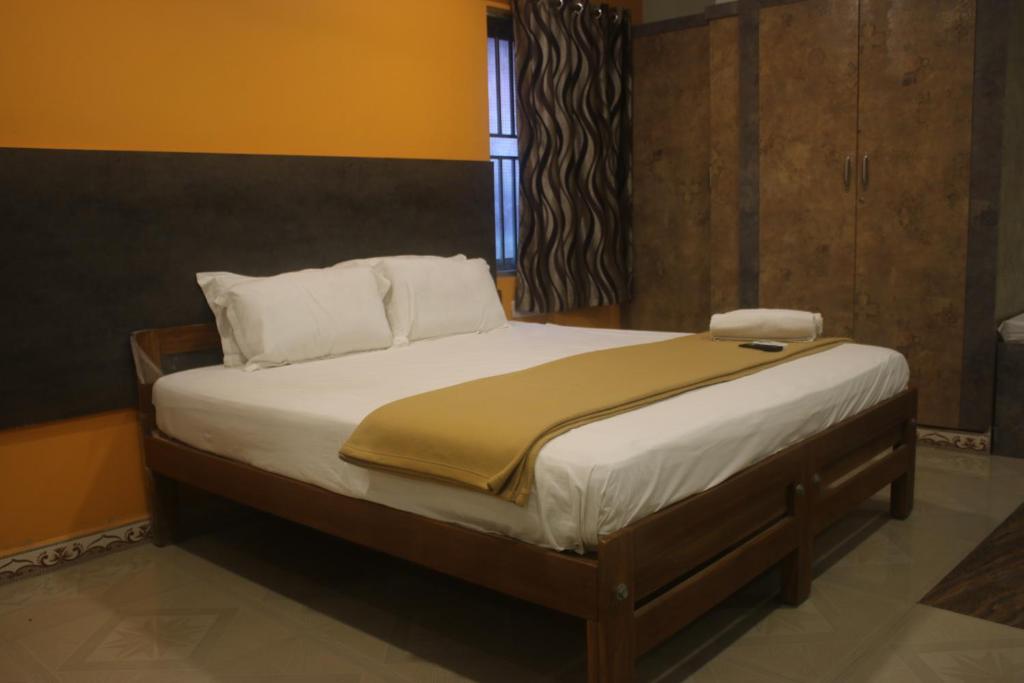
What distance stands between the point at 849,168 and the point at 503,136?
1.73 metres

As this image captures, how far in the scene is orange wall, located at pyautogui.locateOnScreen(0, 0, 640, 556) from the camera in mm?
2850

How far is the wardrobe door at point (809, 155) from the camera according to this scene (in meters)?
4.12

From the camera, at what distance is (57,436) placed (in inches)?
116

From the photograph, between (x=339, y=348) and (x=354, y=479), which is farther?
(x=339, y=348)

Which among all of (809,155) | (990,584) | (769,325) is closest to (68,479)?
(769,325)

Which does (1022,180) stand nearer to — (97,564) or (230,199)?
(230,199)

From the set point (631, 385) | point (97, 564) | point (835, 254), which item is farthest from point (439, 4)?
point (97, 564)

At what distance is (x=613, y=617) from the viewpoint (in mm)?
1783

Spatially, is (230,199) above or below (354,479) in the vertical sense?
above

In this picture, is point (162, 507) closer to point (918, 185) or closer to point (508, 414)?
point (508, 414)

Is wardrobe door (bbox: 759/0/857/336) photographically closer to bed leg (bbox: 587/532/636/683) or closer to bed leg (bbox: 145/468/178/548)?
bed leg (bbox: 587/532/636/683)

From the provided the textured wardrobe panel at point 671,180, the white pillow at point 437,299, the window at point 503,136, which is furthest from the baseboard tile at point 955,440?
the window at point 503,136

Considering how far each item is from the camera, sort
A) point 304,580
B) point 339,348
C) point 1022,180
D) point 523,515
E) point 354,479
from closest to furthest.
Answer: point 523,515 < point 354,479 < point 304,580 < point 339,348 < point 1022,180

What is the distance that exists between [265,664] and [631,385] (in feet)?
3.94
